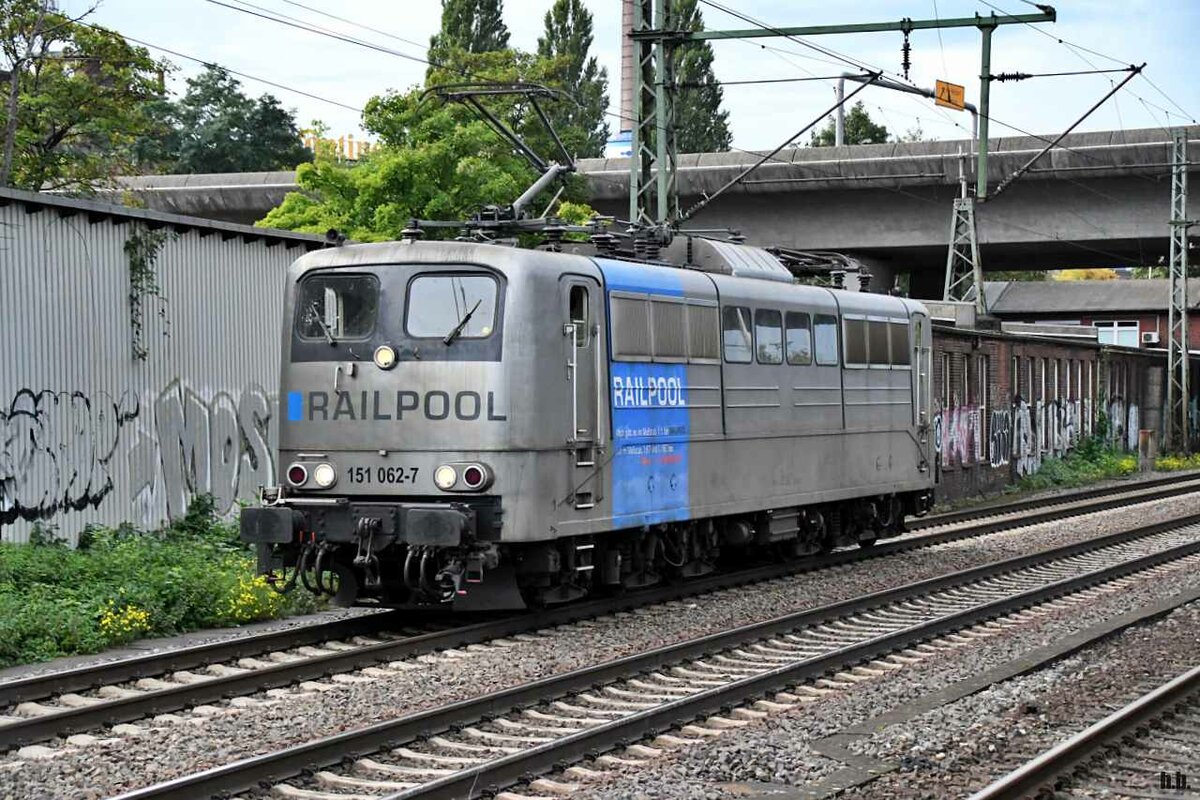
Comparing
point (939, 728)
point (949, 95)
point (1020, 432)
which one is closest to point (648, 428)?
point (939, 728)

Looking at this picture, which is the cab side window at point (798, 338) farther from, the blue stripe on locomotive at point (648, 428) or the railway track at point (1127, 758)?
the railway track at point (1127, 758)

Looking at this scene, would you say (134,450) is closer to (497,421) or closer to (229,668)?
(497,421)

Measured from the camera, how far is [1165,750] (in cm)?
921

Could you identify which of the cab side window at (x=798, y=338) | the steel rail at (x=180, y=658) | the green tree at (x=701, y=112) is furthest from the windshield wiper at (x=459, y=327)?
the green tree at (x=701, y=112)

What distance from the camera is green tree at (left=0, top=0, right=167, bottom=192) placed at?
2598 cm

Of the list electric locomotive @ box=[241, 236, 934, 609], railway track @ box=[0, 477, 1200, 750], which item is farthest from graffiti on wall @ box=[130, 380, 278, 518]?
railway track @ box=[0, 477, 1200, 750]

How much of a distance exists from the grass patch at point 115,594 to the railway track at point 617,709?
3915mm

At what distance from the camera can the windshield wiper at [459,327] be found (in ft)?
42.4

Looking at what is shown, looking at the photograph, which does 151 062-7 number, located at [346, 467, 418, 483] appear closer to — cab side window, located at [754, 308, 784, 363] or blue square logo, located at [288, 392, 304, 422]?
blue square logo, located at [288, 392, 304, 422]

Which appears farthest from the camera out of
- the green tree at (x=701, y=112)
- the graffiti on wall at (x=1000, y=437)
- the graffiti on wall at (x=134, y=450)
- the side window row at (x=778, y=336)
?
the green tree at (x=701, y=112)

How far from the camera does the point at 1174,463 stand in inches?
1735

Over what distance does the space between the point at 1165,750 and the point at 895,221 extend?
107 feet

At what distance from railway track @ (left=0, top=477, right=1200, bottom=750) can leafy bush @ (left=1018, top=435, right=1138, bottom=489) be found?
22.7 m

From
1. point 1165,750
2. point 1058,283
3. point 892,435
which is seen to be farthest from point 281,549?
point 1058,283
